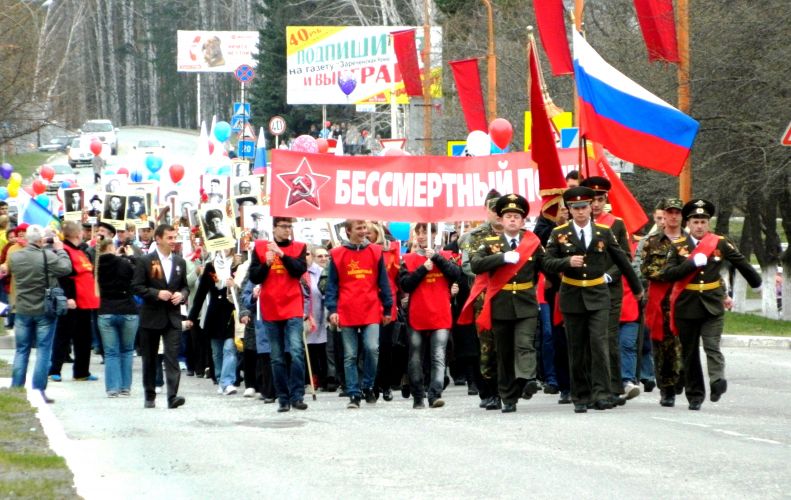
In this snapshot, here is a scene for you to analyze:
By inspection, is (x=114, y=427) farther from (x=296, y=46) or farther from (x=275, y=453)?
(x=296, y=46)

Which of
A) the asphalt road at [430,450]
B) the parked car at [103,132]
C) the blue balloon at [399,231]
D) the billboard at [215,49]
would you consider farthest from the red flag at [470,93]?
the billboard at [215,49]

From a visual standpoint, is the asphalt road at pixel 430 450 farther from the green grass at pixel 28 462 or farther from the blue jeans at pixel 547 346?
the blue jeans at pixel 547 346

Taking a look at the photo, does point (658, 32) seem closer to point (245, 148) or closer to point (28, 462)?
point (28, 462)

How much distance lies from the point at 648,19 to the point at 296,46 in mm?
40764

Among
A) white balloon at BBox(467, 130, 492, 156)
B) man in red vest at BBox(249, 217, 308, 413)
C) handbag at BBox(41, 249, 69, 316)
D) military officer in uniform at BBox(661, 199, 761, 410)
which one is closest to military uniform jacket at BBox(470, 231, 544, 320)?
military officer in uniform at BBox(661, 199, 761, 410)

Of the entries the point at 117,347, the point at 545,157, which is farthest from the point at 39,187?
the point at 545,157

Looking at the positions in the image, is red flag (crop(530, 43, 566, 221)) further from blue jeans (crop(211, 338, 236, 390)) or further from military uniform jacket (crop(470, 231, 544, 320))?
blue jeans (crop(211, 338, 236, 390))

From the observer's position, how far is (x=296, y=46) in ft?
197

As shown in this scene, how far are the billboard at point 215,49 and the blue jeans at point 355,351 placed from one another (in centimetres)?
8432

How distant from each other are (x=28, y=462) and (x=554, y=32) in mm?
13643

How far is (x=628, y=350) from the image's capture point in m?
14.7

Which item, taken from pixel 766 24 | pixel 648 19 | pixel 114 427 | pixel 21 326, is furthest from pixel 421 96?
pixel 114 427

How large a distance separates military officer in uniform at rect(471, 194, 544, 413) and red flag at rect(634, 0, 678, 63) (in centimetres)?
718

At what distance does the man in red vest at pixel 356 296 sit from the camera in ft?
47.1
